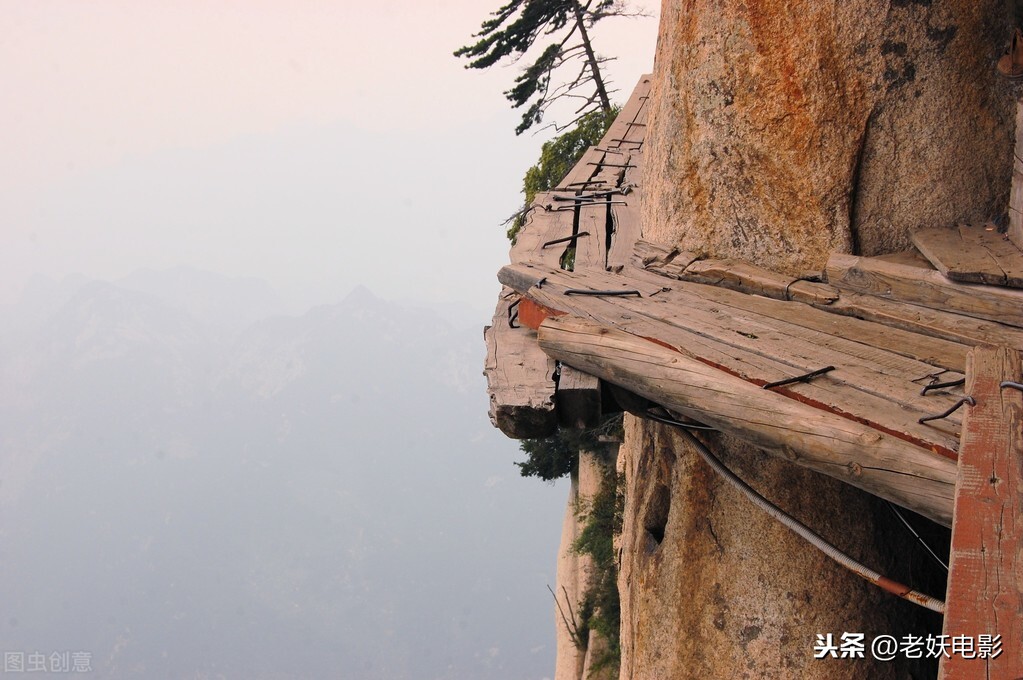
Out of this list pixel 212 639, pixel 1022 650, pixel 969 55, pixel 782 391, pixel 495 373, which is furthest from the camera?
pixel 212 639

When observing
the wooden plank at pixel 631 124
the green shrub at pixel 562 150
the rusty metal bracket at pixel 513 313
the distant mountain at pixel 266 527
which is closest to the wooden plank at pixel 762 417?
the rusty metal bracket at pixel 513 313

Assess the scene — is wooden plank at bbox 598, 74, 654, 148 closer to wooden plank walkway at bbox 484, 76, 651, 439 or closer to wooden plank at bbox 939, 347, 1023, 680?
wooden plank walkway at bbox 484, 76, 651, 439

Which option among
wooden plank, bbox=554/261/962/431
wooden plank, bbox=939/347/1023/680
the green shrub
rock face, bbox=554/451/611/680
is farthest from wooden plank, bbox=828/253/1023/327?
the green shrub

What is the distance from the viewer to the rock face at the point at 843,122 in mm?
5824

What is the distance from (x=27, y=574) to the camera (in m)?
141

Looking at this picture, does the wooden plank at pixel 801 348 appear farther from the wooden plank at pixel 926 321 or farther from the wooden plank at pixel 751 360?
the wooden plank at pixel 926 321

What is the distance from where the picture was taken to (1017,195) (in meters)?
5.31

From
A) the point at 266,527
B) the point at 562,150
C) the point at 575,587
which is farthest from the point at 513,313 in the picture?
the point at 266,527

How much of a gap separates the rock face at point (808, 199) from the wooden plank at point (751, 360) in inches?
40.3

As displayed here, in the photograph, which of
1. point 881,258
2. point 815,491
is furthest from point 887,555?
point 881,258

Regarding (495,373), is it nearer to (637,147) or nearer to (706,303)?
(706,303)

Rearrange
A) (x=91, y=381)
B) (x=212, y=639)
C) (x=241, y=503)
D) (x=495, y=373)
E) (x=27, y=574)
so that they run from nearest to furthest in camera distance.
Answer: (x=495, y=373), (x=212, y=639), (x=27, y=574), (x=241, y=503), (x=91, y=381)

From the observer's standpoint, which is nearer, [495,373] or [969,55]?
[495,373]

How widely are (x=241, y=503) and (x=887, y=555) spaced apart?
161367 mm
